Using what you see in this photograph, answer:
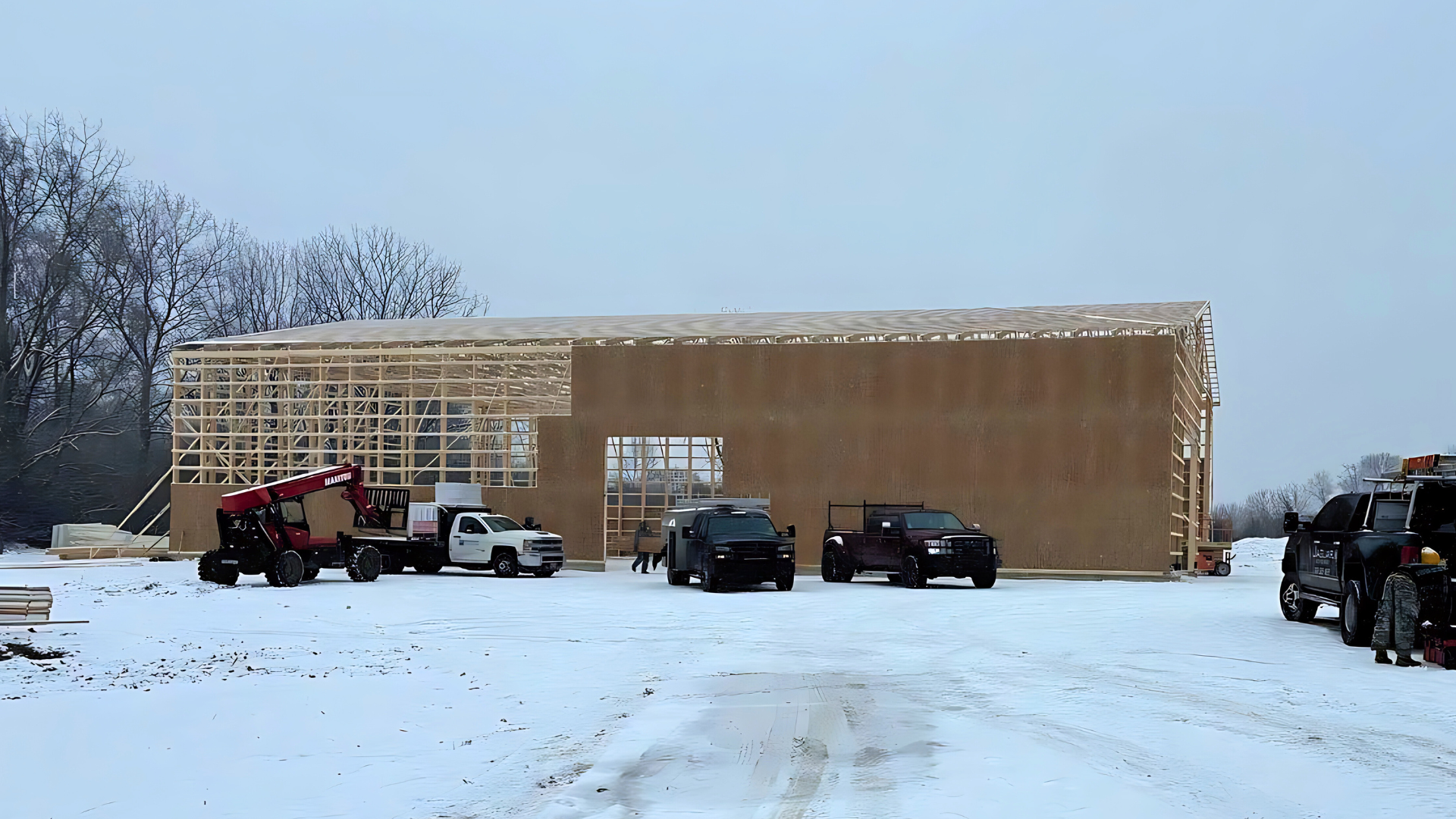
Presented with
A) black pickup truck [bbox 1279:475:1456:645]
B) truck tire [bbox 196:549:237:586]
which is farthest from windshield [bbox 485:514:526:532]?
black pickup truck [bbox 1279:475:1456:645]

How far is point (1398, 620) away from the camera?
12.9 metres

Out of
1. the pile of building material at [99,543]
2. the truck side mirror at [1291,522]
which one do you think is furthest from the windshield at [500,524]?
the truck side mirror at [1291,522]

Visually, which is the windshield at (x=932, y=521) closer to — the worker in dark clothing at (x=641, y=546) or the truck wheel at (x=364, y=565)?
the worker in dark clothing at (x=641, y=546)


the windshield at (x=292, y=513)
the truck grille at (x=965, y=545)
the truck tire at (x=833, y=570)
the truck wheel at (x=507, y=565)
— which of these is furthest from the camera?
the truck wheel at (x=507, y=565)

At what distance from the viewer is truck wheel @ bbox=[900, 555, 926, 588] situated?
25375 millimetres

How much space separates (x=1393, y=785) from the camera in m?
7.42

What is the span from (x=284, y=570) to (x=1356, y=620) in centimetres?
1874

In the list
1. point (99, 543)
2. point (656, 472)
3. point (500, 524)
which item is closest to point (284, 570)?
point (500, 524)

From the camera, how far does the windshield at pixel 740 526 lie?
80.8 feet

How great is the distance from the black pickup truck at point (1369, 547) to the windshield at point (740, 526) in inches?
398

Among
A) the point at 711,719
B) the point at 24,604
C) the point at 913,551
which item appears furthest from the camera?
the point at 913,551

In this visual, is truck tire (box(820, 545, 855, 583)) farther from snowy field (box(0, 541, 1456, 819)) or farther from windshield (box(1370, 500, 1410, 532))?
windshield (box(1370, 500, 1410, 532))

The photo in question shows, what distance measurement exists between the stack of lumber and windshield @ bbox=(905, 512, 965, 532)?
15.9 metres

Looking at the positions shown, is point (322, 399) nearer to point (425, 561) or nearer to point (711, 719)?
point (425, 561)
